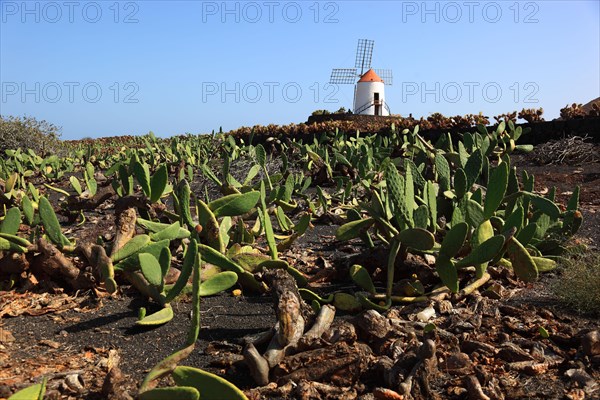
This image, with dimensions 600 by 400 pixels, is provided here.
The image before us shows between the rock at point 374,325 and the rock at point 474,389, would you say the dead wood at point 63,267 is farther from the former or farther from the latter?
the rock at point 474,389

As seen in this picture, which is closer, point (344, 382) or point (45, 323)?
point (344, 382)

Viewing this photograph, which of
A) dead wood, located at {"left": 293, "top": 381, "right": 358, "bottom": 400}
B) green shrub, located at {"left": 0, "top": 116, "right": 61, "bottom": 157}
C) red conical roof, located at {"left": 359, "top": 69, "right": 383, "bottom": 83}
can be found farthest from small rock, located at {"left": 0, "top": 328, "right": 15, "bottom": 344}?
red conical roof, located at {"left": 359, "top": 69, "right": 383, "bottom": 83}

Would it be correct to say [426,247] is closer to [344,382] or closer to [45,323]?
[344,382]

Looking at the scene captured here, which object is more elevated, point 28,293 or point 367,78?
point 367,78

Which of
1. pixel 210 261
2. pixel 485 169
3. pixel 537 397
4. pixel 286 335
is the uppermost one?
pixel 485 169

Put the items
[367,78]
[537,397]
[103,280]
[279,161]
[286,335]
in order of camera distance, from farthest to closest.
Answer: [367,78] → [279,161] → [103,280] → [286,335] → [537,397]

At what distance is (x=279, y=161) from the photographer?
31.4 ft

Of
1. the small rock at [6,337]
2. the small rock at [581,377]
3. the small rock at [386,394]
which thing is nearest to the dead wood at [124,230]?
the small rock at [6,337]

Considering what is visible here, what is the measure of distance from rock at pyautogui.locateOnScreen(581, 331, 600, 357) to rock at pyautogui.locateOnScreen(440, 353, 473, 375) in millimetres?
440

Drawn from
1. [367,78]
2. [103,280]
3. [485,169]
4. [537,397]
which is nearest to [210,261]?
[103,280]

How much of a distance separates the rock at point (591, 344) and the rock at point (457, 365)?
1.44 feet

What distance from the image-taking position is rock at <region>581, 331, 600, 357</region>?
2.37 meters

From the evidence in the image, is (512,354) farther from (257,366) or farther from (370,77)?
(370,77)

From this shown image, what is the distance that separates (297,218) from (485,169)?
1.79m
